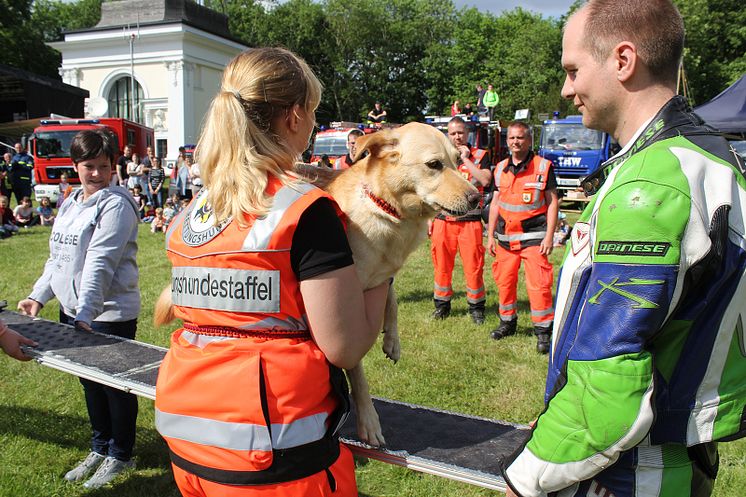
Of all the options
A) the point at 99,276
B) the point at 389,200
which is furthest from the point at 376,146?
the point at 99,276

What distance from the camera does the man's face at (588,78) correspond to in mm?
1457

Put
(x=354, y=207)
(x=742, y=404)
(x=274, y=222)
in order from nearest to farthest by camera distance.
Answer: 1. (x=742, y=404)
2. (x=274, y=222)
3. (x=354, y=207)

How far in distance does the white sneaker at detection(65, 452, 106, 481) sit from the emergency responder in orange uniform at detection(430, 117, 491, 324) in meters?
4.62

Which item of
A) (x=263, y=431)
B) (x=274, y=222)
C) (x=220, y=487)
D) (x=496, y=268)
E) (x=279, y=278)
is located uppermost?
Result: (x=274, y=222)

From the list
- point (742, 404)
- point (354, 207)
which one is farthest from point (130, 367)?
point (742, 404)

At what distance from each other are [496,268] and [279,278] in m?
5.60

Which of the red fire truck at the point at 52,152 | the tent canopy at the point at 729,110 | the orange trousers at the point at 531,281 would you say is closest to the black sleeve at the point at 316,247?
the orange trousers at the point at 531,281

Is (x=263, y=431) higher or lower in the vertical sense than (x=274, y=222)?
lower

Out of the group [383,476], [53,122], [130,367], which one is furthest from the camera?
[53,122]

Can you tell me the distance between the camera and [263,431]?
5.19 feet

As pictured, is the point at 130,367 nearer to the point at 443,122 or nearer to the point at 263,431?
the point at 263,431

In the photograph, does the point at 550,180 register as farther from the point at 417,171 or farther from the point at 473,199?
the point at 417,171

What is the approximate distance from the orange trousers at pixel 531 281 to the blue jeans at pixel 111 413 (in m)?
4.36

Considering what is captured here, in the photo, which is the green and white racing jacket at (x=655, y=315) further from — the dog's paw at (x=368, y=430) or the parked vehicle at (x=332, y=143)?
the parked vehicle at (x=332, y=143)
